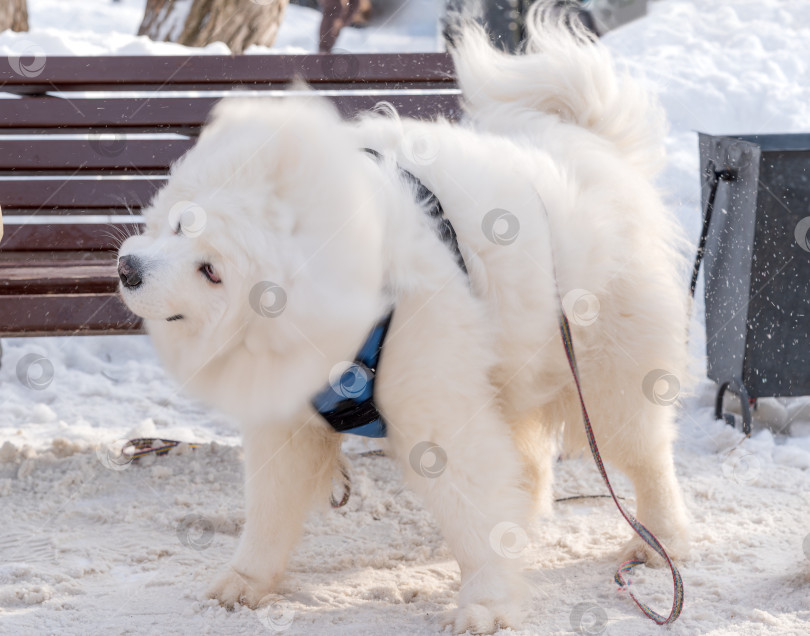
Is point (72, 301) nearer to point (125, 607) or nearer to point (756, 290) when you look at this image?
point (125, 607)

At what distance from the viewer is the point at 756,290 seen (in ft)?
11.9

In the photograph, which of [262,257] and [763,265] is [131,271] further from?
[763,265]

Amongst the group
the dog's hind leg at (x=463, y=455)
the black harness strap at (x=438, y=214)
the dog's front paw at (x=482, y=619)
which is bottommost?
the dog's front paw at (x=482, y=619)

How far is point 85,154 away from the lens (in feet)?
12.6

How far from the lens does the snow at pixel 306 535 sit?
2332 millimetres

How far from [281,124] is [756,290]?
239 centimetres

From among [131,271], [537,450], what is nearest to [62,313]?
[131,271]

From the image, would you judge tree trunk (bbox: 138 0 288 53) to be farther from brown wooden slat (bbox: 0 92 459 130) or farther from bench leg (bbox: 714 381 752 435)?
bench leg (bbox: 714 381 752 435)

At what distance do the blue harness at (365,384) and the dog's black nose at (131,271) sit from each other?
1.50 ft

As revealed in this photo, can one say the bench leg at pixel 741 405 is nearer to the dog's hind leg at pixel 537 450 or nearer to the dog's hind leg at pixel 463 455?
the dog's hind leg at pixel 537 450

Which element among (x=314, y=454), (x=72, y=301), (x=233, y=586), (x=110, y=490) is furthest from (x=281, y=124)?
(x=110, y=490)

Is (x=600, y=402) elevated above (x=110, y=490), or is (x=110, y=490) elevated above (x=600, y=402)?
(x=600, y=402)

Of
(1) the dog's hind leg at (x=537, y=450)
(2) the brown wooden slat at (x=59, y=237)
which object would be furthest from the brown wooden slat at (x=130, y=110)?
(1) the dog's hind leg at (x=537, y=450)

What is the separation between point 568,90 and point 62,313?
1836 millimetres
